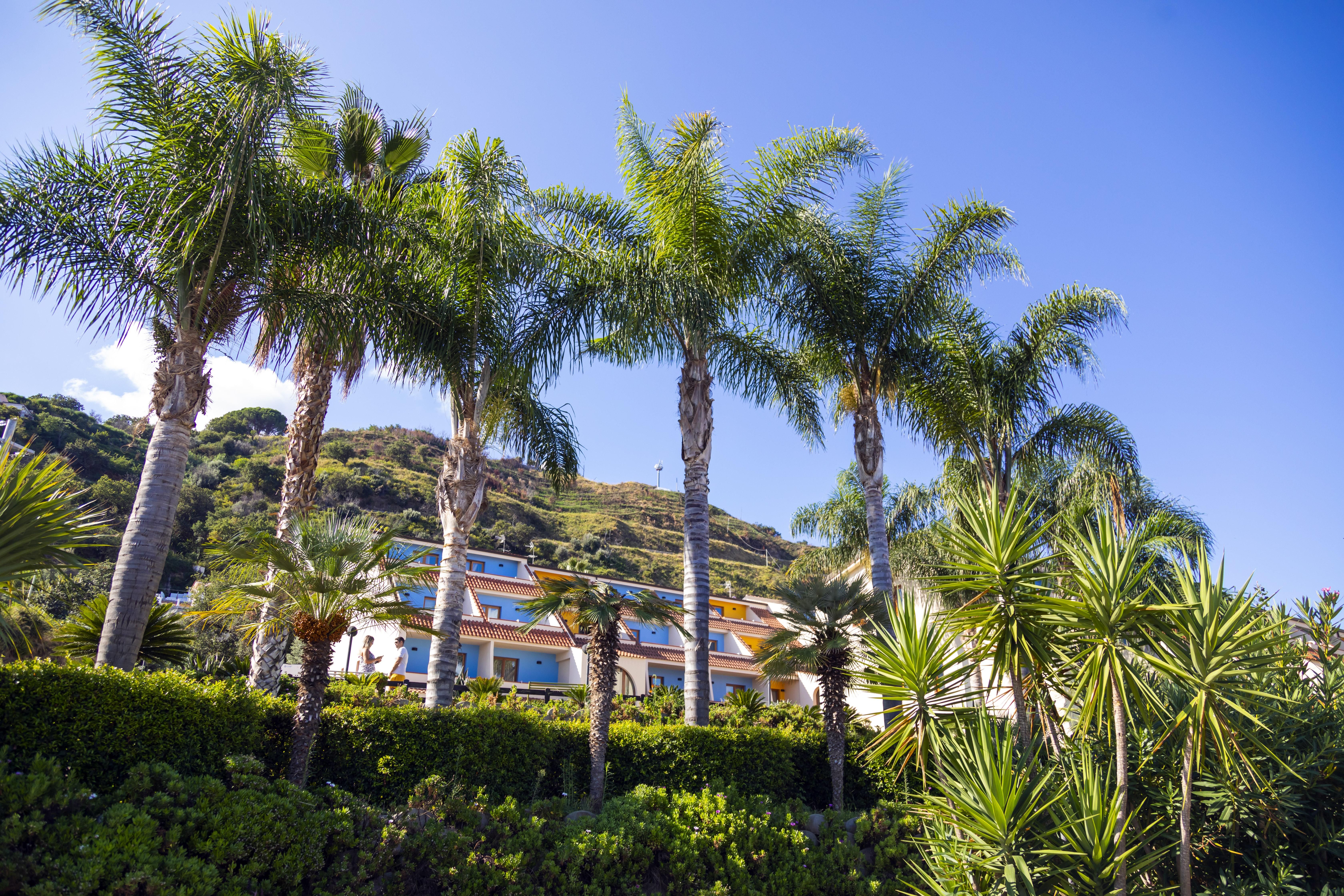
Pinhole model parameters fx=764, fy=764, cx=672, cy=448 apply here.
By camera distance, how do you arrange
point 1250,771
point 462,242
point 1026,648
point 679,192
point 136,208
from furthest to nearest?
1. point 679,192
2. point 462,242
3. point 136,208
4. point 1026,648
5. point 1250,771

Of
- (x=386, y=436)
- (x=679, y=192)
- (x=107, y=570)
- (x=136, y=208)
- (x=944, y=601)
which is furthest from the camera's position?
(x=386, y=436)

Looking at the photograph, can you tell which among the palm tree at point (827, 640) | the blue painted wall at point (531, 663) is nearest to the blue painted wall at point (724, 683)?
the blue painted wall at point (531, 663)

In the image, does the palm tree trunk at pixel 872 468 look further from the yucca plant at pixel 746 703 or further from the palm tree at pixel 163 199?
the palm tree at pixel 163 199

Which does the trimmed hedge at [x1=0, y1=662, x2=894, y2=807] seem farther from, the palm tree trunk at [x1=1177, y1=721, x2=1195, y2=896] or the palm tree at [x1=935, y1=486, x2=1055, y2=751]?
the palm tree trunk at [x1=1177, y1=721, x2=1195, y2=896]

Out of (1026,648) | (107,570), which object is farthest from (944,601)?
(107,570)

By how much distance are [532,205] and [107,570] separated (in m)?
34.0

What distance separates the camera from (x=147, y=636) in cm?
1202

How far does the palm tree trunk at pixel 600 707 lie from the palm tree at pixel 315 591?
3.75 m

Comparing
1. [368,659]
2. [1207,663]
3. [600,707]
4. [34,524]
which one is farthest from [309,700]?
[368,659]

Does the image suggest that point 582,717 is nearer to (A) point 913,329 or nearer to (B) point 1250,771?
(A) point 913,329

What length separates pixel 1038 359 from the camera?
17.8m

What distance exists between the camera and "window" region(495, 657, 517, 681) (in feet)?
111

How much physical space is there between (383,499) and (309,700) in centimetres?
5851

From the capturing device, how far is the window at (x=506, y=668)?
33.9 meters
